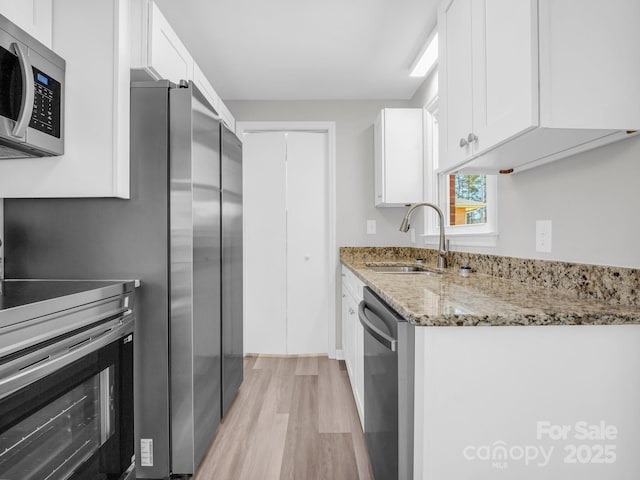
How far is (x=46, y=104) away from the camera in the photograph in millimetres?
1418

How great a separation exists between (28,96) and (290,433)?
1883mm

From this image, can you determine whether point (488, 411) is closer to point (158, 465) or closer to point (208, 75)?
point (158, 465)

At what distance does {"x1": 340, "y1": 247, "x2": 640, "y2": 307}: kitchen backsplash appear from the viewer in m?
1.06

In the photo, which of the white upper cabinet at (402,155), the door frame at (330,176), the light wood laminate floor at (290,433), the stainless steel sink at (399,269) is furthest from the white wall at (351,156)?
the light wood laminate floor at (290,433)

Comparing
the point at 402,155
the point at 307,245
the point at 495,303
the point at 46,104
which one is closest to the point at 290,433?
the point at 495,303

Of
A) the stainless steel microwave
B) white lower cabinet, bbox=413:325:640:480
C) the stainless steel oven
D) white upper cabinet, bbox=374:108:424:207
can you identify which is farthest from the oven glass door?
white upper cabinet, bbox=374:108:424:207

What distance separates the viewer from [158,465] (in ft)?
Result: 5.13

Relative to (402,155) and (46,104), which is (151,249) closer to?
(46,104)

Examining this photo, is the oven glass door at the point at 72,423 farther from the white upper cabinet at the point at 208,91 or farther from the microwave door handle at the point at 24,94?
the white upper cabinet at the point at 208,91

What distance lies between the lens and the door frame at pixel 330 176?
3.37 m

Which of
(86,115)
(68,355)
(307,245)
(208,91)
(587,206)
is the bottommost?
(68,355)

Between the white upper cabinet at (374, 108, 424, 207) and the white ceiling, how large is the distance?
1.02 ft

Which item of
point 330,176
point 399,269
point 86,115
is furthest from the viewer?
point 330,176

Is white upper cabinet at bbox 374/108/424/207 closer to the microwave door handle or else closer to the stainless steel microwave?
the stainless steel microwave
